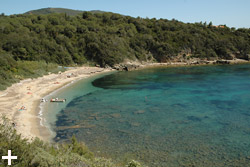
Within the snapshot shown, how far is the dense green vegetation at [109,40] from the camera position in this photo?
49.7m

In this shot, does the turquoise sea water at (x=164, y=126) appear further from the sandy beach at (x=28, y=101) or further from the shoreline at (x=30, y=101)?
the sandy beach at (x=28, y=101)

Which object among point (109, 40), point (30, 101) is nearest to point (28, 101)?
point (30, 101)

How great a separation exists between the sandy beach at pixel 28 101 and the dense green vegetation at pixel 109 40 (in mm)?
6631

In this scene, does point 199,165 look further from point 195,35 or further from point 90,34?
point 195,35

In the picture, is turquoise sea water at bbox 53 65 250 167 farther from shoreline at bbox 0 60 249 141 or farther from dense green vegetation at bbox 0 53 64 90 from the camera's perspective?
dense green vegetation at bbox 0 53 64 90

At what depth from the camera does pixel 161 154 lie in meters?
12.2

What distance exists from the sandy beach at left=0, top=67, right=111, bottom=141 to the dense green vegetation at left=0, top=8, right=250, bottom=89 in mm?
6631

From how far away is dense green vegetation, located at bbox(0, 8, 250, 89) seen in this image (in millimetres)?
49659

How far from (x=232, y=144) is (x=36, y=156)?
11.0 m

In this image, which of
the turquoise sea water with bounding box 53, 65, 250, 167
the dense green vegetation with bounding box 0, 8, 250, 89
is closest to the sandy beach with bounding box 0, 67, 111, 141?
the turquoise sea water with bounding box 53, 65, 250, 167

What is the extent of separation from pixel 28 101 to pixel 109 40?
40396 millimetres

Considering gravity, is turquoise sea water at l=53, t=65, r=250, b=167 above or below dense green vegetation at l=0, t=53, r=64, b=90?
below

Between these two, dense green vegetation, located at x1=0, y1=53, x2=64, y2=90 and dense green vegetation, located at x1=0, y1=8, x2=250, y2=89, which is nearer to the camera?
dense green vegetation, located at x1=0, y1=53, x2=64, y2=90

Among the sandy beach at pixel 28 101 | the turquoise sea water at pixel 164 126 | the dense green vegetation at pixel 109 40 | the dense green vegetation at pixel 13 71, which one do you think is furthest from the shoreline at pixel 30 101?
the dense green vegetation at pixel 109 40
